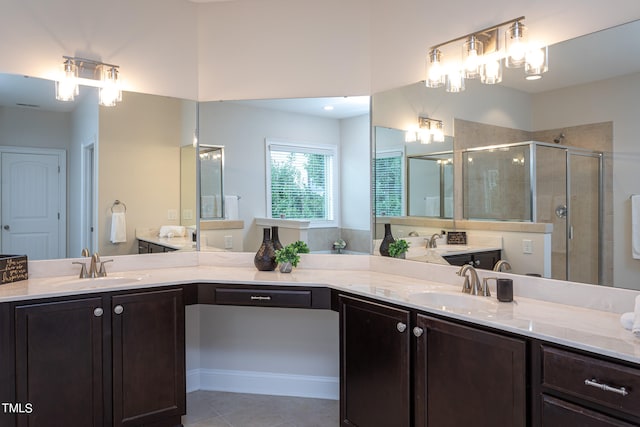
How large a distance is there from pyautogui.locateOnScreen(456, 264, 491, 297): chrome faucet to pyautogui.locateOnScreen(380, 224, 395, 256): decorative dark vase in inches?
25.7

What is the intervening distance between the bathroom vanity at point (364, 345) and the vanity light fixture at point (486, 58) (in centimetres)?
102

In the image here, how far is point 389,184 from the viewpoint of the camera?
280 cm

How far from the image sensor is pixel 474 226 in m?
2.31

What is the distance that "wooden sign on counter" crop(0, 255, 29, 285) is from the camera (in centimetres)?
230

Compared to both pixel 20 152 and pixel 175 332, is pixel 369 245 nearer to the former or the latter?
pixel 175 332

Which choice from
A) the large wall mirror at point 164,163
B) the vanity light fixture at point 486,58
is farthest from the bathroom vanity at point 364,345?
the vanity light fixture at point 486,58

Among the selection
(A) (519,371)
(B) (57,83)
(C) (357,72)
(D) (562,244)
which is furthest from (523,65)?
(B) (57,83)

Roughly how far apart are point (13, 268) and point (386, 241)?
218 cm

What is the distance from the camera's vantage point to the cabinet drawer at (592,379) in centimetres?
128

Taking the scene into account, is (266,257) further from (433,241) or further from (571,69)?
(571,69)

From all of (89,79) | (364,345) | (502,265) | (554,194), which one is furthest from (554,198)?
(89,79)

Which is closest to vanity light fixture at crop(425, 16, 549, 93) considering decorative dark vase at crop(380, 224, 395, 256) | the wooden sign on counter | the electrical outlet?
decorative dark vase at crop(380, 224, 395, 256)

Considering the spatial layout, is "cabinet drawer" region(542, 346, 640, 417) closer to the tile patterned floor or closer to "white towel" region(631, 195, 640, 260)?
"white towel" region(631, 195, 640, 260)

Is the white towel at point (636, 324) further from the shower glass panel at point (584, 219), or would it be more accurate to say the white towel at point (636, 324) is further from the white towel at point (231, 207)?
the white towel at point (231, 207)
